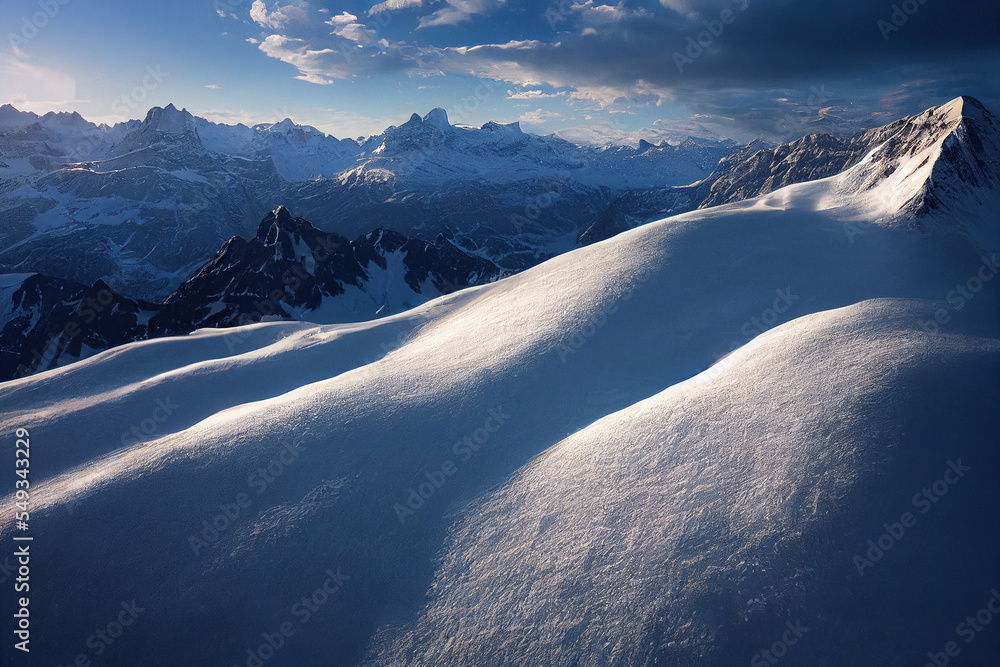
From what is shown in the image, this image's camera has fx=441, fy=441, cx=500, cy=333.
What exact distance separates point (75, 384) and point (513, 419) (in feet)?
127

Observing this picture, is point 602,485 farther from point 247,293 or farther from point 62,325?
point 62,325

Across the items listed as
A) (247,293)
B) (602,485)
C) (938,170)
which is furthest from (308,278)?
(938,170)

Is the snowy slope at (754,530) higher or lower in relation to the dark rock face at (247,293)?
lower

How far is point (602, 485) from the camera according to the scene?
17.3 metres

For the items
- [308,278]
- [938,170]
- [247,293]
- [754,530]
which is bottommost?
[754,530]

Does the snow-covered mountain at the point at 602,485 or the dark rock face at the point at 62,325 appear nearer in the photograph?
the snow-covered mountain at the point at 602,485

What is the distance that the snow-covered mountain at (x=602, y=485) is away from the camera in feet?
43.1

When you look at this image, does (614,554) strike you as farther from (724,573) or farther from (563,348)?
(563,348)

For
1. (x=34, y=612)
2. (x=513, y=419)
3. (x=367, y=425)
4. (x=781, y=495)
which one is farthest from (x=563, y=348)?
(x=34, y=612)

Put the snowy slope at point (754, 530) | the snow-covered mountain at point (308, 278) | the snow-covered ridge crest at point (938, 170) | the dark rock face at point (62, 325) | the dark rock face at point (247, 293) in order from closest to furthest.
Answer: the snowy slope at point (754, 530)
the snow-covered ridge crest at point (938, 170)
the dark rock face at point (62, 325)
the dark rock face at point (247, 293)
the snow-covered mountain at point (308, 278)

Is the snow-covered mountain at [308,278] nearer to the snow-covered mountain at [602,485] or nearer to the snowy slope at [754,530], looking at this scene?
the snow-covered mountain at [602,485]

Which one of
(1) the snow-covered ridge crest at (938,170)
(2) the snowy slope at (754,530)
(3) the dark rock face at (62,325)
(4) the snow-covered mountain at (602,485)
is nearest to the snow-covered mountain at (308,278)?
(3) the dark rock face at (62,325)

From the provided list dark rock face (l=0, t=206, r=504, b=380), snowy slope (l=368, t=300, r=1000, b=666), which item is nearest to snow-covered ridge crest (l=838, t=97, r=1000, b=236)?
snowy slope (l=368, t=300, r=1000, b=666)

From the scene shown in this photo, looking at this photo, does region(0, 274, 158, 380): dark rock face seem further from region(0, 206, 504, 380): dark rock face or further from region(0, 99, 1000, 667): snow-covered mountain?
region(0, 99, 1000, 667): snow-covered mountain
